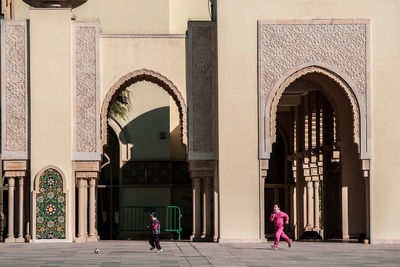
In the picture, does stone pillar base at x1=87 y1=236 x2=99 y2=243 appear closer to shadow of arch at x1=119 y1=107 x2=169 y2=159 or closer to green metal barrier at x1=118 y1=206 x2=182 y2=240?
green metal barrier at x1=118 y1=206 x2=182 y2=240

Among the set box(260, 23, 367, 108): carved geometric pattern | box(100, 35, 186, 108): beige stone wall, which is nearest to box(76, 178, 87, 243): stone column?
box(100, 35, 186, 108): beige stone wall

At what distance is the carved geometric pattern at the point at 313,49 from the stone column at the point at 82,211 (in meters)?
4.08

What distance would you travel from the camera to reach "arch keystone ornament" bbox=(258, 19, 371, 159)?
71.9 ft

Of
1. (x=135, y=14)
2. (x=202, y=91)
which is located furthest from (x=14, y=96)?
(x=135, y=14)

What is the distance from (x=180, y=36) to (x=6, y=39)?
3.51 m

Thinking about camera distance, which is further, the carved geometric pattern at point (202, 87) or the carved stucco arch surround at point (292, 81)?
the carved geometric pattern at point (202, 87)

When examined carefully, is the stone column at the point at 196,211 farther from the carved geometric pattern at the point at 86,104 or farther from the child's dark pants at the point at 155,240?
the child's dark pants at the point at 155,240

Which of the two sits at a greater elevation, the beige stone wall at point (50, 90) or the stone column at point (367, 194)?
the beige stone wall at point (50, 90)

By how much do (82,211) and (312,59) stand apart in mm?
5534

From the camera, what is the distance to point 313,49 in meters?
22.0

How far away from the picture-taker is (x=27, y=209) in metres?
22.8

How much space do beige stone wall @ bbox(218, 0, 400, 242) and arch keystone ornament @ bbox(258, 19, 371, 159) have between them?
0.16m

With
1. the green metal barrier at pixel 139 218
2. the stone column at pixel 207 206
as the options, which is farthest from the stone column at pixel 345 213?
the green metal barrier at pixel 139 218

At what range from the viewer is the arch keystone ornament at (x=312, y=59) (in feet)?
71.9
